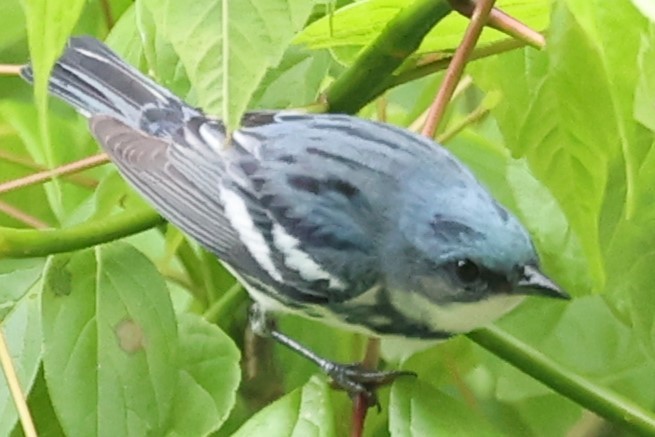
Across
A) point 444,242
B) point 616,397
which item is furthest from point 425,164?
point 616,397

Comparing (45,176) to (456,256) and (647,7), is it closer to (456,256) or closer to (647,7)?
(456,256)

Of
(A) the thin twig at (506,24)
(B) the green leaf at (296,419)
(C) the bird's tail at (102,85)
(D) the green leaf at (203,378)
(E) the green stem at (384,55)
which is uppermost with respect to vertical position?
(A) the thin twig at (506,24)

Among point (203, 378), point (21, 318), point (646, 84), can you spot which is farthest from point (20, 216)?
point (646, 84)

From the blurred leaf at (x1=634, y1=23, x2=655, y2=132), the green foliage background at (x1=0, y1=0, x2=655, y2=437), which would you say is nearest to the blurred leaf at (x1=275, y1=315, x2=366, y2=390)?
the green foliage background at (x1=0, y1=0, x2=655, y2=437)

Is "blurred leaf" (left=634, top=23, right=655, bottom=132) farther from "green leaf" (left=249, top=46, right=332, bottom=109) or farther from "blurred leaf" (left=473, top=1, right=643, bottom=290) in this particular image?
"green leaf" (left=249, top=46, right=332, bottom=109)

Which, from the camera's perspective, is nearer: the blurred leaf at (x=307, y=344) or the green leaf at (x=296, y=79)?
the green leaf at (x=296, y=79)

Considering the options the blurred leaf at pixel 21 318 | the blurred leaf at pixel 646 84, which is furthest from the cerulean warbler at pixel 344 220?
the blurred leaf at pixel 646 84

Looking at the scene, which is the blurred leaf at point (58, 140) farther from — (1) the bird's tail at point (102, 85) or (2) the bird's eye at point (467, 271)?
(2) the bird's eye at point (467, 271)
